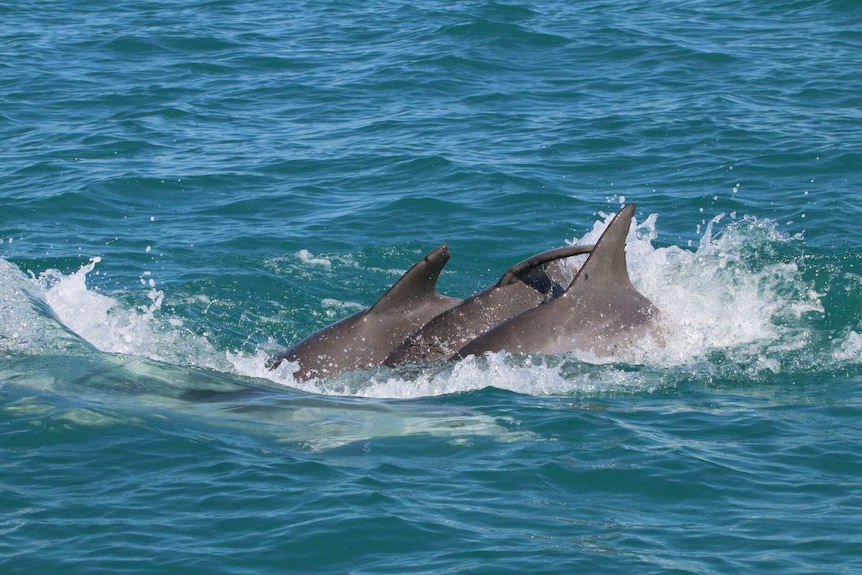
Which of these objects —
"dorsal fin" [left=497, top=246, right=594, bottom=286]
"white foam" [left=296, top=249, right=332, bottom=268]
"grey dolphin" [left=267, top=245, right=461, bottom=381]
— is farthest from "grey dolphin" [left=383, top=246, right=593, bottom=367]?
"white foam" [left=296, top=249, right=332, bottom=268]

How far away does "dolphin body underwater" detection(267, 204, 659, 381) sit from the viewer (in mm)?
12000

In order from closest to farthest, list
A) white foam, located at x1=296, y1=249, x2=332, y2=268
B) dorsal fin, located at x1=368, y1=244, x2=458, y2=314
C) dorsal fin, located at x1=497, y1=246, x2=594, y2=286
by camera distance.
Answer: dorsal fin, located at x1=497, y1=246, x2=594, y2=286 < dorsal fin, located at x1=368, y1=244, x2=458, y2=314 < white foam, located at x1=296, y1=249, x2=332, y2=268

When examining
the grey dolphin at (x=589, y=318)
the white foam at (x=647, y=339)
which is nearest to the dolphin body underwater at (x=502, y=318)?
the grey dolphin at (x=589, y=318)

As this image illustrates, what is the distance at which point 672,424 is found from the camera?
1062 cm

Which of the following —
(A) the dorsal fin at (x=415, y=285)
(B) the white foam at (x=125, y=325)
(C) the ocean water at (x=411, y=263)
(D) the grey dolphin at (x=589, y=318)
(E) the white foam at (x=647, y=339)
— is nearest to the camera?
(C) the ocean water at (x=411, y=263)

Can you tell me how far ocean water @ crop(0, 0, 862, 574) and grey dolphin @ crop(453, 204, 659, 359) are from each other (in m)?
0.21

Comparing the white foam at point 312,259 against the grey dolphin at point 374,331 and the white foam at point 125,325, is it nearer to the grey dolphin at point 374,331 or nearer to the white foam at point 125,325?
the white foam at point 125,325

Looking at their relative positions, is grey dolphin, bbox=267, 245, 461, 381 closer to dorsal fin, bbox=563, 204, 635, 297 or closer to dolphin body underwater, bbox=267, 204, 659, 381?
dolphin body underwater, bbox=267, 204, 659, 381

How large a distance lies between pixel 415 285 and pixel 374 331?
59cm

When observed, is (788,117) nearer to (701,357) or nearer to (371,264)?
(371,264)

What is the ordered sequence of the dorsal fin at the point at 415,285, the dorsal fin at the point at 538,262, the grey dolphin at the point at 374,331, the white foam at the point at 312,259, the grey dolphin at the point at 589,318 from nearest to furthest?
1. the grey dolphin at the point at 589,318
2. the dorsal fin at the point at 538,262
3. the dorsal fin at the point at 415,285
4. the grey dolphin at the point at 374,331
5. the white foam at the point at 312,259

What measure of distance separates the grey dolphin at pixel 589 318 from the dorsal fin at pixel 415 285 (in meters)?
0.75

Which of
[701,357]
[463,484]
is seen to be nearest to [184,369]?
[463,484]

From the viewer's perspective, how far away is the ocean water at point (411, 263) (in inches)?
347
